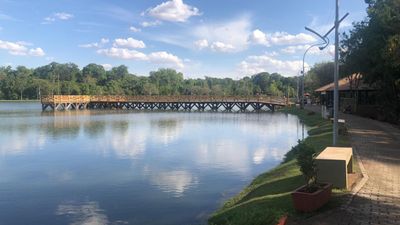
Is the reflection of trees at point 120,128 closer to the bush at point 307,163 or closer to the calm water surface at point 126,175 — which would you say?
the calm water surface at point 126,175

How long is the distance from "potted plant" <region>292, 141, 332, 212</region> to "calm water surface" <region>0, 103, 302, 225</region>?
3536 millimetres

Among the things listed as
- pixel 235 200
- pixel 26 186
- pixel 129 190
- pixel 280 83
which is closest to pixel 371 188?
pixel 235 200

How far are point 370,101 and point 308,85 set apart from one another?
197 feet

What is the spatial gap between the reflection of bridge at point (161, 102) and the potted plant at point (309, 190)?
73.5 m

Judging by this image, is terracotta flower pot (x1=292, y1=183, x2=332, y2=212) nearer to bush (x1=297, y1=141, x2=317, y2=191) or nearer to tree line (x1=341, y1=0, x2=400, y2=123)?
bush (x1=297, y1=141, x2=317, y2=191)

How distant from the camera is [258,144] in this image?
1164 inches

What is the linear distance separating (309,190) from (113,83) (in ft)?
430

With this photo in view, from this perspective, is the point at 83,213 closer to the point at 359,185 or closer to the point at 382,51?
the point at 359,185

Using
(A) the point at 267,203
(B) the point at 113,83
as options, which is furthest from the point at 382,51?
(B) the point at 113,83

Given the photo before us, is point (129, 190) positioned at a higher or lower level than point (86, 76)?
lower

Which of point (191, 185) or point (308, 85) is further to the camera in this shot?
point (308, 85)

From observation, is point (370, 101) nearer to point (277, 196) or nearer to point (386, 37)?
point (386, 37)

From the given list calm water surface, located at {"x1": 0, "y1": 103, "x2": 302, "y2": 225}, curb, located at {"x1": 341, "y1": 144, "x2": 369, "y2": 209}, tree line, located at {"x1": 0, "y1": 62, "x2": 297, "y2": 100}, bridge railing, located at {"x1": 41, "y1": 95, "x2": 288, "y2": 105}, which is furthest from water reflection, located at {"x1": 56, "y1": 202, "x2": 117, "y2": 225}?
tree line, located at {"x1": 0, "y1": 62, "x2": 297, "y2": 100}

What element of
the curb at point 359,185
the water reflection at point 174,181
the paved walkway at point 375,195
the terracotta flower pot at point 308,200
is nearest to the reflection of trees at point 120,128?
the water reflection at point 174,181
